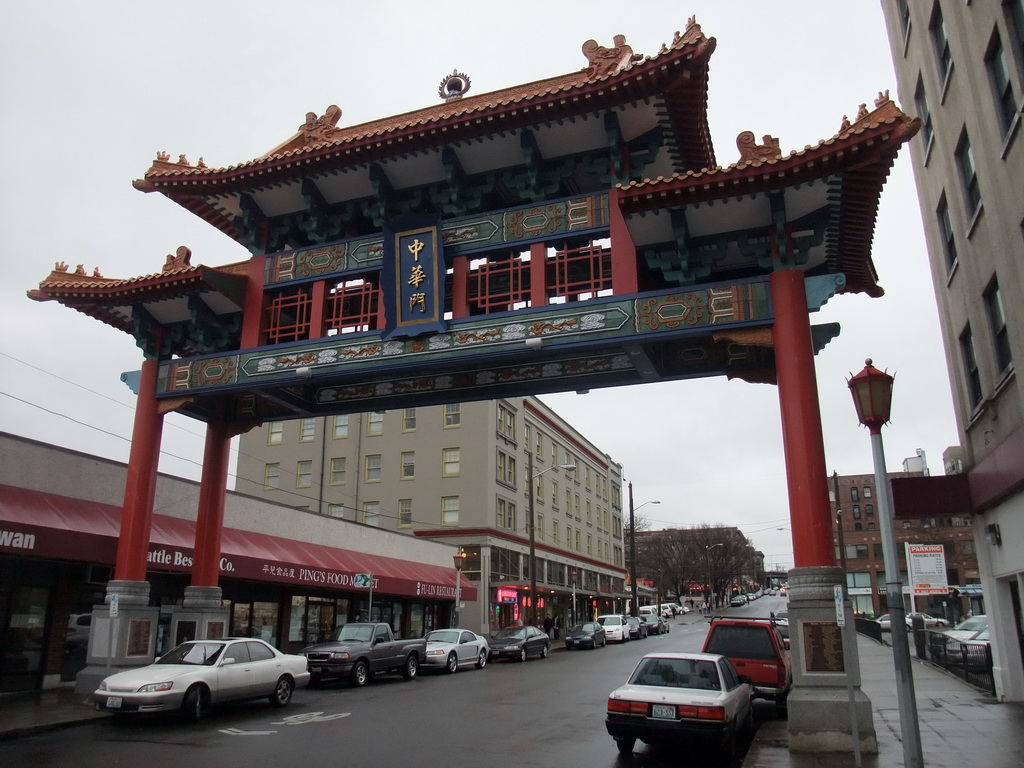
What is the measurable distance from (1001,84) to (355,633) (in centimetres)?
1999

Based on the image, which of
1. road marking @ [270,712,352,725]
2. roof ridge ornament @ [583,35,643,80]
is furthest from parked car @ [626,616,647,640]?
roof ridge ornament @ [583,35,643,80]

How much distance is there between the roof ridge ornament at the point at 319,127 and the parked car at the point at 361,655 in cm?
1268

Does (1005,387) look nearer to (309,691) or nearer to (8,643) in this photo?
(309,691)

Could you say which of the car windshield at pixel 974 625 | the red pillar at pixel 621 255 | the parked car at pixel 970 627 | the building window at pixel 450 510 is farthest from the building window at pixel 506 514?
the red pillar at pixel 621 255

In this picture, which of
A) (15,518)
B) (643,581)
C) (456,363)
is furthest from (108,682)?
(643,581)

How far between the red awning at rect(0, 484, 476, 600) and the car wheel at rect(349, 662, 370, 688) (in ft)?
13.6

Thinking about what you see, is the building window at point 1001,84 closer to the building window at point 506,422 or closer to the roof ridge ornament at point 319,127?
the roof ridge ornament at point 319,127

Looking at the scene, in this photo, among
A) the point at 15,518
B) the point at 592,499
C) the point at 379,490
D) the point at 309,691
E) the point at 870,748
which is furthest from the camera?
the point at 592,499

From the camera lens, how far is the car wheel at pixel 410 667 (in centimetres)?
2352

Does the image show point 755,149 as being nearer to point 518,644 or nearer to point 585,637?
point 518,644

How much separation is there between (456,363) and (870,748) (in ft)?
31.0

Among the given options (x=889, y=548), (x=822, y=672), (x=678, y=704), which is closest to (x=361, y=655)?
(x=678, y=704)

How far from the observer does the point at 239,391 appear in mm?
17656

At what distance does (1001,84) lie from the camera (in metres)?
13.9
